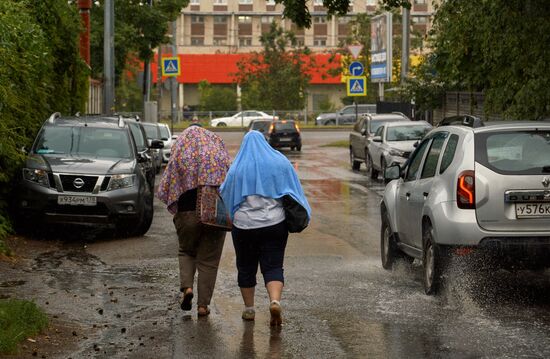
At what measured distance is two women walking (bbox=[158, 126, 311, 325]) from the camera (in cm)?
963

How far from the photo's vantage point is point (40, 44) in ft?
51.6

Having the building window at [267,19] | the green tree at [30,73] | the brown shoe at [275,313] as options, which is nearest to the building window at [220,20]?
the building window at [267,19]

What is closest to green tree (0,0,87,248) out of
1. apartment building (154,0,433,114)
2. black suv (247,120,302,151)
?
black suv (247,120,302,151)

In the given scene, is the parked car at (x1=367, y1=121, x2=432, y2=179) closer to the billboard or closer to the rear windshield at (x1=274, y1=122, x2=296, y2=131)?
the rear windshield at (x1=274, y1=122, x2=296, y2=131)

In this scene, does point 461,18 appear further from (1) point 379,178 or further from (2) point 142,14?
(2) point 142,14

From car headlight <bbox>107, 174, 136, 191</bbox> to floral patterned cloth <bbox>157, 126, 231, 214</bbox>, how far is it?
6.19 metres

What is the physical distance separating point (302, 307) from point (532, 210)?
2.20 m

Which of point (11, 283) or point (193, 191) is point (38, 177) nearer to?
point (11, 283)

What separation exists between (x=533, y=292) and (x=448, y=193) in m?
1.46

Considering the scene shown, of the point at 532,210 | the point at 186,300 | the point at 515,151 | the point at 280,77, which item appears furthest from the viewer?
the point at 280,77

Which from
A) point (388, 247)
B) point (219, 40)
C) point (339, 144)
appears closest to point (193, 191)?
point (388, 247)

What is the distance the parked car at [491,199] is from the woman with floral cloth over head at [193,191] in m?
2.01

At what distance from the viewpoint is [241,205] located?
969 cm

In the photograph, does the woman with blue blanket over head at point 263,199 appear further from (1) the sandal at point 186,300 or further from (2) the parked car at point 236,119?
(2) the parked car at point 236,119
